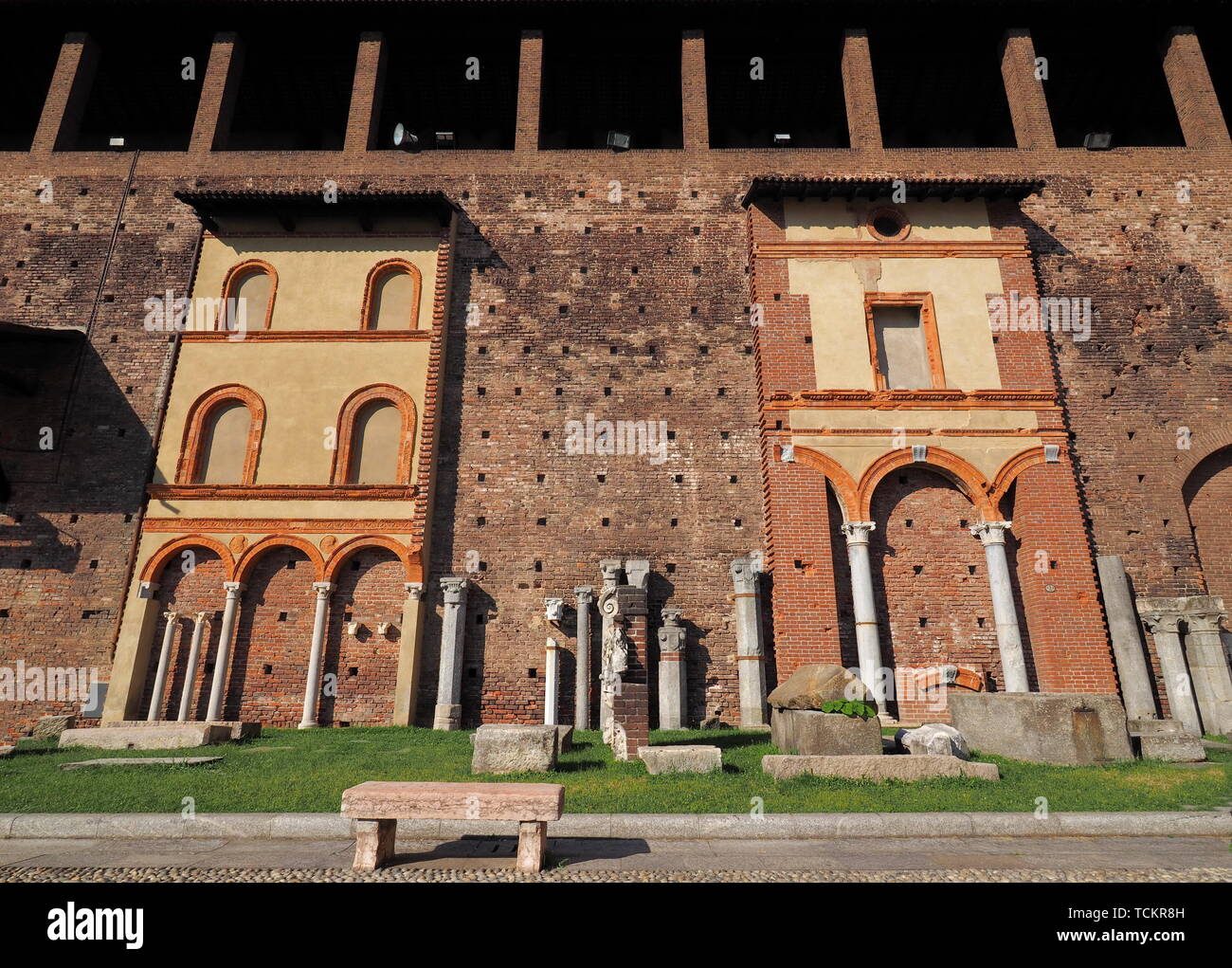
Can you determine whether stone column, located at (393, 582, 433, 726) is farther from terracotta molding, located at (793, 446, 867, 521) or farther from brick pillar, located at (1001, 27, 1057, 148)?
brick pillar, located at (1001, 27, 1057, 148)

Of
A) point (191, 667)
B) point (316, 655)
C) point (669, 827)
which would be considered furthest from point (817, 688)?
point (191, 667)

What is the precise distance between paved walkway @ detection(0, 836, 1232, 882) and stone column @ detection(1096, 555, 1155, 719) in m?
7.18

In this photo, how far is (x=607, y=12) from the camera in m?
18.4

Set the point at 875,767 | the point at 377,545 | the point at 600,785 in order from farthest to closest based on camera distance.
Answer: the point at 377,545, the point at 875,767, the point at 600,785

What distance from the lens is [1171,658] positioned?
41.0 feet

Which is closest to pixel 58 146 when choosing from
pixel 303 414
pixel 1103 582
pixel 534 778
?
pixel 303 414

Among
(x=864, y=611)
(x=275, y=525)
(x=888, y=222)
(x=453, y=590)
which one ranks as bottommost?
(x=864, y=611)

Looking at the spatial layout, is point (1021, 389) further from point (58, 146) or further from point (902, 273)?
point (58, 146)

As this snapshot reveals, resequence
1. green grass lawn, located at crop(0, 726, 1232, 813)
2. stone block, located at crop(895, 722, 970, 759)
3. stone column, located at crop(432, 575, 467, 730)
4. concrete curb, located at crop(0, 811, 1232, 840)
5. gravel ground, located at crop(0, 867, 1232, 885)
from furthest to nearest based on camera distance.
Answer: stone column, located at crop(432, 575, 467, 730), stone block, located at crop(895, 722, 970, 759), green grass lawn, located at crop(0, 726, 1232, 813), concrete curb, located at crop(0, 811, 1232, 840), gravel ground, located at crop(0, 867, 1232, 885)

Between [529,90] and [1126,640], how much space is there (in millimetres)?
18534

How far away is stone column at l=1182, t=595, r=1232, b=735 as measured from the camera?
1197 cm

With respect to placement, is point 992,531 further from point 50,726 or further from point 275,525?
point 50,726

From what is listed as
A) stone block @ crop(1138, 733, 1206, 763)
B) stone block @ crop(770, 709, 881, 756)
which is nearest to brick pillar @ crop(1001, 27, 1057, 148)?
stone block @ crop(1138, 733, 1206, 763)

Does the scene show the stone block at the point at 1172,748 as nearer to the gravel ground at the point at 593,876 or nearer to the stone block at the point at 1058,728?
the stone block at the point at 1058,728
